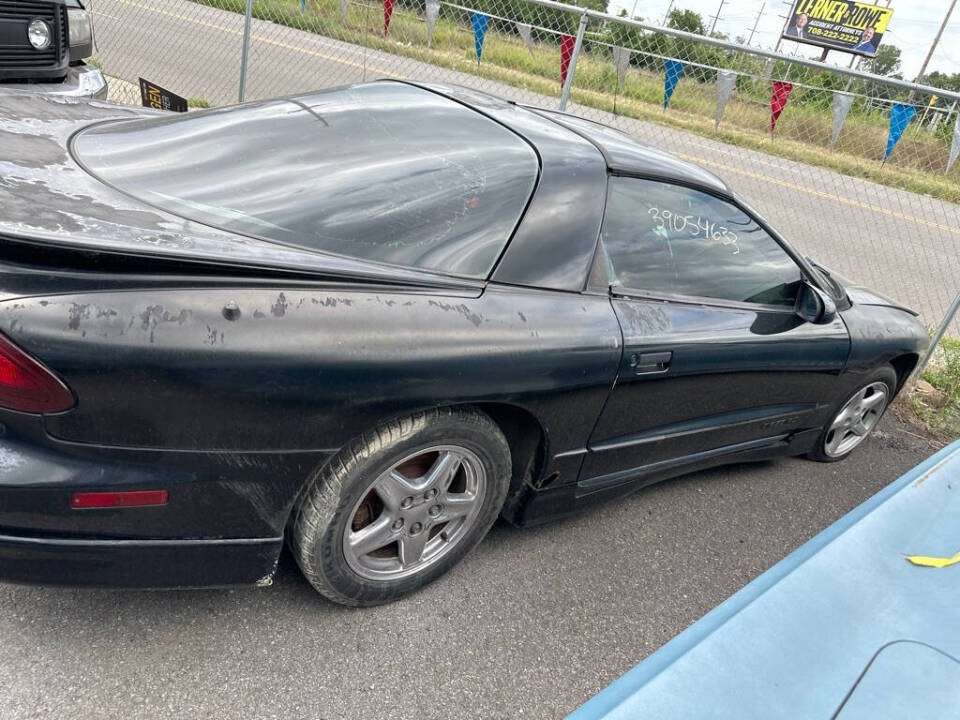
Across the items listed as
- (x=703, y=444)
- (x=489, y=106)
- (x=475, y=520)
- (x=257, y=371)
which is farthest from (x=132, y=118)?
(x=703, y=444)

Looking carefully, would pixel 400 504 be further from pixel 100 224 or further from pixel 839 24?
pixel 839 24

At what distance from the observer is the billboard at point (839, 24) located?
3469 cm

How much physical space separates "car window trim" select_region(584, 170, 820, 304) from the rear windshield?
31 cm

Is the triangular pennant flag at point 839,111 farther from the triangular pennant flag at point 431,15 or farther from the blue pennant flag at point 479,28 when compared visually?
the triangular pennant flag at point 431,15

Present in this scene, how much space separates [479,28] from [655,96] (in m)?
1.72

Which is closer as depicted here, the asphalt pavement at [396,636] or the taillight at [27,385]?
the taillight at [27,385]

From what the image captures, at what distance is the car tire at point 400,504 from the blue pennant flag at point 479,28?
539cm

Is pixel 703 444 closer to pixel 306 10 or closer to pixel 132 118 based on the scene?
pixel 132 118

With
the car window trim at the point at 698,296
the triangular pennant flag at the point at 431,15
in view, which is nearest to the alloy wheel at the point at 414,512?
the car window trim at the point at 698,296

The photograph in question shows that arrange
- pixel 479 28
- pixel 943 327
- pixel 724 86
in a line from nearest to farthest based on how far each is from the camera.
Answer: pixel 943 327
pixel 724 86
pixel 479 28

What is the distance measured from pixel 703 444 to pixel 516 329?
4.04 feet

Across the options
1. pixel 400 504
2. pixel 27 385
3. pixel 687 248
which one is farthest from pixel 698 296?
pixel 27 385

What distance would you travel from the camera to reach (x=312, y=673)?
6.80 ft

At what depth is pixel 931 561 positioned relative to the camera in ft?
5.83
